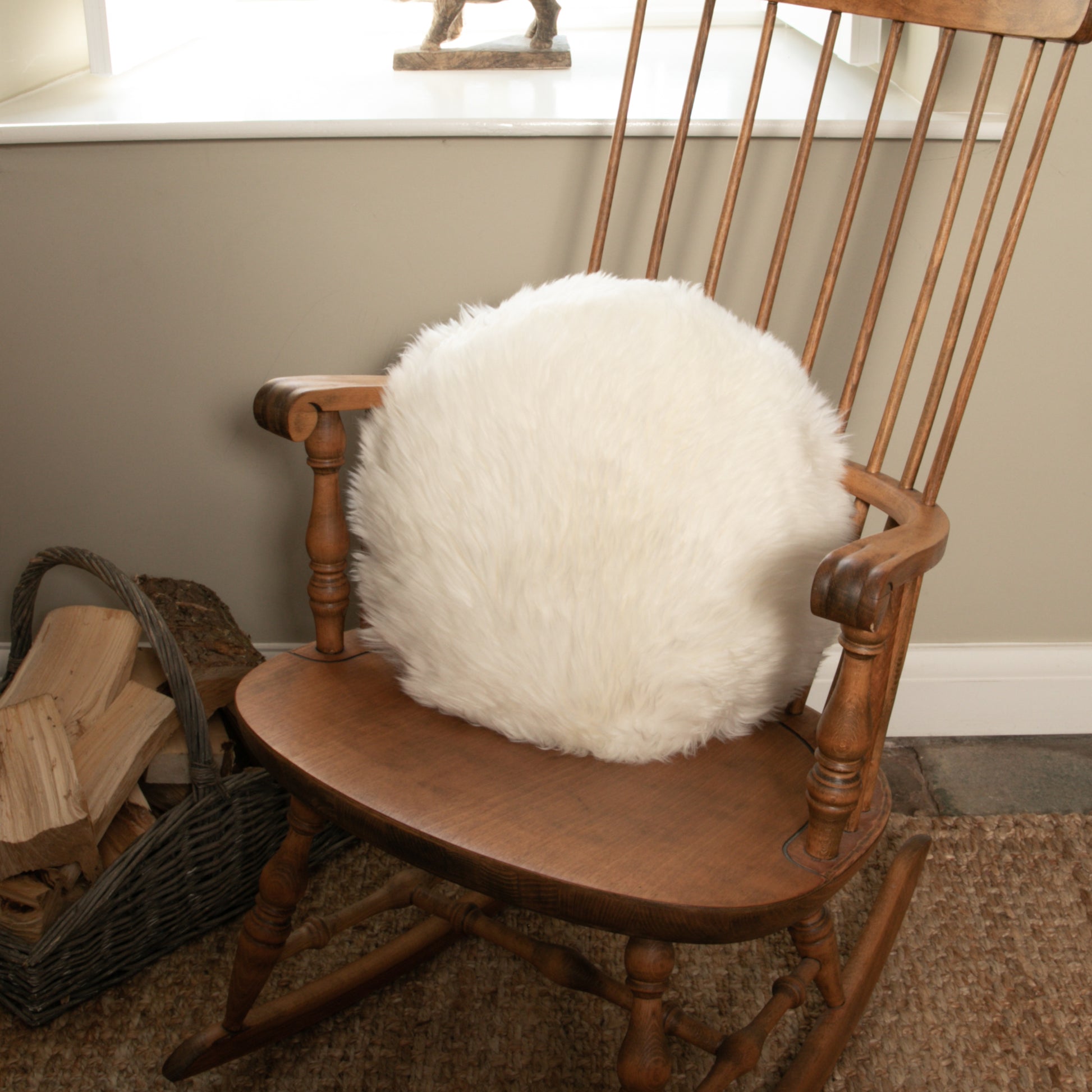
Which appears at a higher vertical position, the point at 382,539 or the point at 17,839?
the point at 382,539

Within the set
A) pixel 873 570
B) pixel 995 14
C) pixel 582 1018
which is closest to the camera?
pixel 873 570

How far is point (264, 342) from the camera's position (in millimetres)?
1335

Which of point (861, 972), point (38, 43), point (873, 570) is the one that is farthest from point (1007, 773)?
point (38, 43)

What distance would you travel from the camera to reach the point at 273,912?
3.16ft

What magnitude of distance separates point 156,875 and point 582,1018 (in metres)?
0.49

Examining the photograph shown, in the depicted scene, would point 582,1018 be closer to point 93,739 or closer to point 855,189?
point 93,739

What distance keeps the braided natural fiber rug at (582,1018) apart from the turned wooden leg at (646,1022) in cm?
28

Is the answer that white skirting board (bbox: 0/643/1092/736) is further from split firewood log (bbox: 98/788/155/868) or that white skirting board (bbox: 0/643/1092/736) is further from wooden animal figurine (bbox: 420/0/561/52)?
wooden animal figurine (bbox: 420/0/561/52)

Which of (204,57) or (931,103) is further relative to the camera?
(204,57)

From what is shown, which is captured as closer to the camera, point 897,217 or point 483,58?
point 897,217

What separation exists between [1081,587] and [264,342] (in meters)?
1.24

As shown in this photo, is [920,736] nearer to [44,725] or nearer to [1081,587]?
[1081,587]

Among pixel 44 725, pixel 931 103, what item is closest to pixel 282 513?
pixel 44 725

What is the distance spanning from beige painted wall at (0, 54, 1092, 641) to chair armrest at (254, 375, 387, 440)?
39 centimetres
